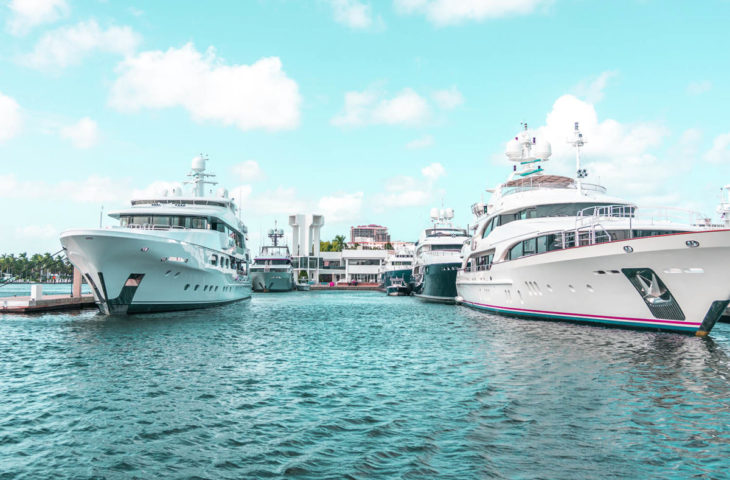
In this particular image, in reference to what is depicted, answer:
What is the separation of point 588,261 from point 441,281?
26.1 metres

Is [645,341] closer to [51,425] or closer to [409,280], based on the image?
[51,425]

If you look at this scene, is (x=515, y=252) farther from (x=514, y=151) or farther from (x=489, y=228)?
(x=514, y=151)

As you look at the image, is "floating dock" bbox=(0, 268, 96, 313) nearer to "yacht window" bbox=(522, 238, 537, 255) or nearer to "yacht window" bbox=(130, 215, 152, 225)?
"yacht window" bbox=(130, 215, 152, 225)

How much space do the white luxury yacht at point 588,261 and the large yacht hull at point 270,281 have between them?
4723cm

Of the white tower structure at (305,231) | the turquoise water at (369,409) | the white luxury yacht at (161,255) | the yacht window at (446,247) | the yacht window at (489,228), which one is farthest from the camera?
the white tower structure at (305,231)

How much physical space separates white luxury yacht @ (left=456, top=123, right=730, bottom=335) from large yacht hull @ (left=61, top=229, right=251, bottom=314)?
18.7 metres

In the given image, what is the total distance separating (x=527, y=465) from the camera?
260 inches

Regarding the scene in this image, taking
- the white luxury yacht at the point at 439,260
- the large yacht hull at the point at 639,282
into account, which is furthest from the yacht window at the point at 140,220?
the white luxury yacht at the point at 439,260

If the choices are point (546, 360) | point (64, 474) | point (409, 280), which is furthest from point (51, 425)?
point (409, 280)

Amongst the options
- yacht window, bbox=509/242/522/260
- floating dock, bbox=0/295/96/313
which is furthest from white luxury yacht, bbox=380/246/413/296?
floating dock, bbox=0/295/96/313

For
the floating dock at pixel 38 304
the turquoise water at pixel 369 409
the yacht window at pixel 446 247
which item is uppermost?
the yacht window at pixel 446 247

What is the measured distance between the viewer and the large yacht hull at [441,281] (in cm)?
4334

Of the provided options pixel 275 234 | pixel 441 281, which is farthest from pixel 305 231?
pixel 441 281

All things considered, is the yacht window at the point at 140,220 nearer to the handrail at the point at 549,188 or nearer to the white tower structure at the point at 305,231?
the handrail at the point at 549,188
